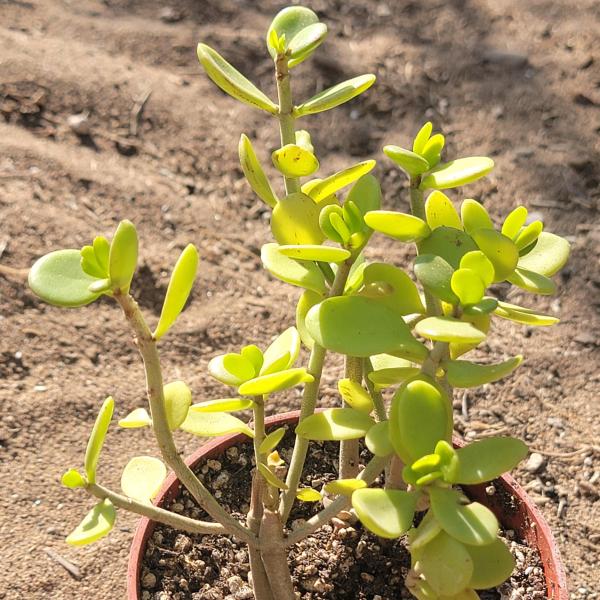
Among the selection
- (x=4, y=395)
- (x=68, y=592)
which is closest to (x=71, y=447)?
(x=4, y=395)

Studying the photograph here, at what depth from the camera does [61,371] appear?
1.62 metres

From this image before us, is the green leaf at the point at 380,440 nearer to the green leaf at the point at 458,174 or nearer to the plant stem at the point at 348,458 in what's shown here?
the green leaf at the point at 458,174

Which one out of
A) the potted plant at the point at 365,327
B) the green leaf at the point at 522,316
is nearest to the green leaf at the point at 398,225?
the potted plant at the point at 365,327

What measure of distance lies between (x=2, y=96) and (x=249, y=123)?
63 centimetres

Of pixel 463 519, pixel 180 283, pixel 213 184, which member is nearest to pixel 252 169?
pixel 180 283

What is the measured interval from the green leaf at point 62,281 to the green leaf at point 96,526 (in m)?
0.21

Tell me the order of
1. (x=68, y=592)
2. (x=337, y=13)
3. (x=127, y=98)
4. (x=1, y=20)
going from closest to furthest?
1. (x=68, y=592)
2. (x=127, y=98)
3. (x=1, y=20)
4. (x=337, y=13)

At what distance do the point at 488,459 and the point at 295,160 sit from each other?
33cm

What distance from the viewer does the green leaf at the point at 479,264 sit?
713 mm

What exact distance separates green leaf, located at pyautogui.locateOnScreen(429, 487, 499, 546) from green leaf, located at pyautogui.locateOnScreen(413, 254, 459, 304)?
0.17 m

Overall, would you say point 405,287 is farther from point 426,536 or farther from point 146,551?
point 146,551

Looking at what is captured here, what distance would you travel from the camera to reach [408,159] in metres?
0.77

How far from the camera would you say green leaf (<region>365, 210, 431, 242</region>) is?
0.73 meters

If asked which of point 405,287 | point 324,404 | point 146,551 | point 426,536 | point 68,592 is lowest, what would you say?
point 68,592
